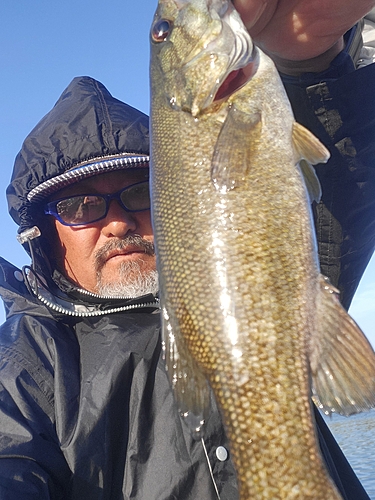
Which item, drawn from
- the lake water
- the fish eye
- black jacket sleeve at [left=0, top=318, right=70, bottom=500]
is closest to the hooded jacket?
black jacket sleeve at [left=0, top=318, right=70, bottom=500]

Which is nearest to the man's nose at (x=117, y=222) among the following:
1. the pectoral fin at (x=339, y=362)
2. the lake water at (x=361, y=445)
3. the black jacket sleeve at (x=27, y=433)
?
the black jacket sleeve at (x=27, y=433)

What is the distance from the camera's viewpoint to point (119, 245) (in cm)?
395

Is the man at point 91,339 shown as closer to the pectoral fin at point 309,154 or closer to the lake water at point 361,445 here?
the pectoral fin at point 309,154

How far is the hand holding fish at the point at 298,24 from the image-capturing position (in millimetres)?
2510

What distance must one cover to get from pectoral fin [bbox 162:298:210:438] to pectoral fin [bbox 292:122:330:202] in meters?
0.79

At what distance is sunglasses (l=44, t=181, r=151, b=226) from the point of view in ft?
13.0

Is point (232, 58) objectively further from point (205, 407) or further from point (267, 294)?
point (205, 407)

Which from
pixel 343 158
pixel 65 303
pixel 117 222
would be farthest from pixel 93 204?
pixel 343 158

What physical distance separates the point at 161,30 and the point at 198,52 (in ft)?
0.92

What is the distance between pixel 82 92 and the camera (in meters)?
4.36

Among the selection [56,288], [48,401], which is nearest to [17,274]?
[56,288]

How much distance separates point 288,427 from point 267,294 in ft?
1.50

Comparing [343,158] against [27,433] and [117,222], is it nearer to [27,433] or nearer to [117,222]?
[117,222]

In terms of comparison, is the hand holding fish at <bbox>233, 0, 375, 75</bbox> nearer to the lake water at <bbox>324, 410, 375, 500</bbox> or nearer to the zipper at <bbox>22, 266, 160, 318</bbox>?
the zipper at <bbox>22, 266, 160, 318</bbox>
